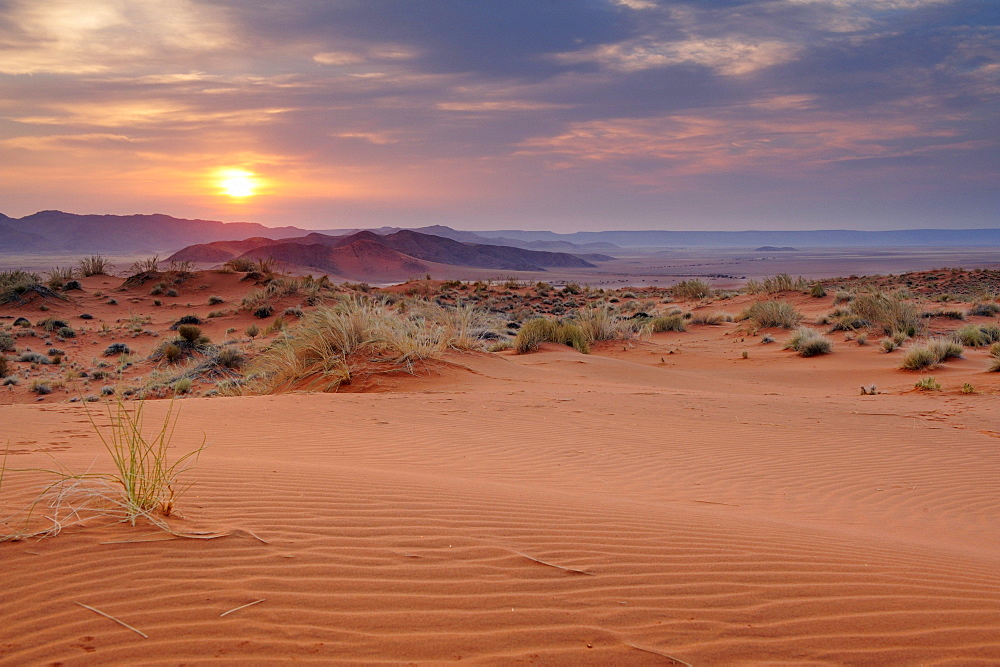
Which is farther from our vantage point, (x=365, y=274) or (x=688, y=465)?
(x=365, y=274)

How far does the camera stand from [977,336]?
18.5m

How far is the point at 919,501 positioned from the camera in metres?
6.39

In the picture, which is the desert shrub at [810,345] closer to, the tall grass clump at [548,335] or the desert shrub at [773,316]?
the desert shrub at [773,316]

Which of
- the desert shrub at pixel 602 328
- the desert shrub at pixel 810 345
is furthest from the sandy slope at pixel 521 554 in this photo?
the desert shrub at pixel 602 328

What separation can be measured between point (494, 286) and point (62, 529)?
135ft

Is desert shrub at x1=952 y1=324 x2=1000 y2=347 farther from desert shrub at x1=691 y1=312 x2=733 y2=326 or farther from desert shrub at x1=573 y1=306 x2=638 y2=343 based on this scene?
desert shrub at x1=573 y1=306 x2=638 y2=343

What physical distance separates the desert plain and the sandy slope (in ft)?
0.06

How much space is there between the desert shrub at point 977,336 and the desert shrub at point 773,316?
17.4 feet

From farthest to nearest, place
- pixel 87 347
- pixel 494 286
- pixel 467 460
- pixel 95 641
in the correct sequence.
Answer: pixel 494 286 < pixel 87 347 < pixel 467 460 < pixel 95 641

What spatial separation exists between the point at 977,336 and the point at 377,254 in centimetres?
7640

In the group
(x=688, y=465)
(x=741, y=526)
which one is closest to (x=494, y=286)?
(x=688, y=465)

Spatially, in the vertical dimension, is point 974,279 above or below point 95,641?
above

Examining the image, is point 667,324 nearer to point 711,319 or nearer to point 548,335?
point 711,319

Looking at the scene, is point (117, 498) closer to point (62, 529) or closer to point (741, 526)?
point (62, 529)
